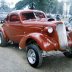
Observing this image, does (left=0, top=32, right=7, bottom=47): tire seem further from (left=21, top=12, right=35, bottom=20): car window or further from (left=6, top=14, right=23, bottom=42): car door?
(left=21, top=12, right=35, bottom=20): car window

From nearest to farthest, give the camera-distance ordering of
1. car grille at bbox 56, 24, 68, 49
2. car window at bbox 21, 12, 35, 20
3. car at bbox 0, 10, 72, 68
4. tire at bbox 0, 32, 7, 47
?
1. car at bbox 0, 10, 72, 68
2. car grille at bbox 56, 24, 68, 49
3. car window at bbox 21, 12, 35, 20
4. tire at bbox 0, 32, 7, 47

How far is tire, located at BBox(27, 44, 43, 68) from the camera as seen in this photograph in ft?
21.4

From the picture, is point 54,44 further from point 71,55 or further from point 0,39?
point 0,39

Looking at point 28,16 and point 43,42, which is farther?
point 28,16

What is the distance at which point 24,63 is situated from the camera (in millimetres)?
7129

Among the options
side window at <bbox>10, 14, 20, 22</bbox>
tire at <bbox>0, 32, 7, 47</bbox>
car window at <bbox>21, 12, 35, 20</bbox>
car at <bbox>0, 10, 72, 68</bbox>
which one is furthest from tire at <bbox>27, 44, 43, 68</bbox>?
tire at <bbox>0, 32, 7, 47</bbox>

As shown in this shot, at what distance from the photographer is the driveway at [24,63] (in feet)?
21.4

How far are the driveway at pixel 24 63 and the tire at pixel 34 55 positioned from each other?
15 centimetres

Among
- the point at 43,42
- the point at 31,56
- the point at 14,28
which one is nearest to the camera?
the point at 43,42

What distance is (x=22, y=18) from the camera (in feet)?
27.3

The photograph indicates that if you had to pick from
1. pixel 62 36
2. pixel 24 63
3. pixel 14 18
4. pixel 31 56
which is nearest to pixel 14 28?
pixel 14 18

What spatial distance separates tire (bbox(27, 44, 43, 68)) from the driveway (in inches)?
6.0

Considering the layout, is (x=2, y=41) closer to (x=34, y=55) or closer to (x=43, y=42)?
(x=34, y=55)

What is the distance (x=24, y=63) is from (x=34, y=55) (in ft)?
A: 1.98
